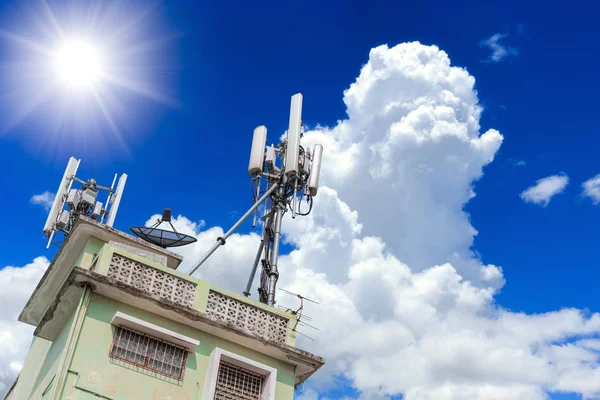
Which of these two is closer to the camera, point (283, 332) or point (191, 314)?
point (191, 314)

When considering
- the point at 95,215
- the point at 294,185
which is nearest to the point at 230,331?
the point at 294,185

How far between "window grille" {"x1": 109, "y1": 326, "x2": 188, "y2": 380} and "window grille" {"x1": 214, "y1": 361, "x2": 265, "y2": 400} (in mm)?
942

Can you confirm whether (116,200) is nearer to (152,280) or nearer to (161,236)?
(161,236)

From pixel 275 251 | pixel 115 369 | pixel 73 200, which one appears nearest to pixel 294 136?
pixel 275 251

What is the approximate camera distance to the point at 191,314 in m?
12.5

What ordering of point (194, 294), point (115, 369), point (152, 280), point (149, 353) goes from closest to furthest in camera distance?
point (115, 369) → point (149, 353) → point (152, 280) → point (194, 294)

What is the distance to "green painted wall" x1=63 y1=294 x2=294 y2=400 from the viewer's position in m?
10.9

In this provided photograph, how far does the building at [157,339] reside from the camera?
1126 cm

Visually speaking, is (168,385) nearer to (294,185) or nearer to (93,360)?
(93,360)

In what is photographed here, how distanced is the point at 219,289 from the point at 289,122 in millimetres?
8416

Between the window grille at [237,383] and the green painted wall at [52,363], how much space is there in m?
3.43

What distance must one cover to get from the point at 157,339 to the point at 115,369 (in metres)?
1.20

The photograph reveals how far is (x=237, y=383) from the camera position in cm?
1284

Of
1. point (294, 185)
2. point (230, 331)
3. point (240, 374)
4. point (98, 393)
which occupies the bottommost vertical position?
point (98, 393)
